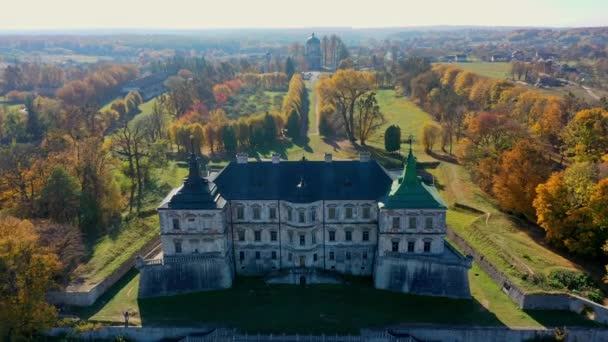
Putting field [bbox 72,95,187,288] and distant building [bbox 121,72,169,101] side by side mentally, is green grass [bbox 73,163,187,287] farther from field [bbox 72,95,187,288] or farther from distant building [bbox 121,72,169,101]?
distant building [bbox 121,72,169,101]

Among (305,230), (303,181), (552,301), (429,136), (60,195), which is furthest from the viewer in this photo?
Result: (429,136)

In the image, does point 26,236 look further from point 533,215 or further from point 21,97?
point 21,97

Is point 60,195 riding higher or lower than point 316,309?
higher

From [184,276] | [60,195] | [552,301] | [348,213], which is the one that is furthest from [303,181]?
[60,195]

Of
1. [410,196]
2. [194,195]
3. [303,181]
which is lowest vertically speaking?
[410,196]

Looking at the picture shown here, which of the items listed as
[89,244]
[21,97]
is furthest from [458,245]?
[21,97]

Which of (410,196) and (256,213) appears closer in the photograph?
(410,196)

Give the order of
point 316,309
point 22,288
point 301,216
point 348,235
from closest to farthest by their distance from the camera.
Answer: point 22,288 < point 316,309 < point 301,216 < point 348,235

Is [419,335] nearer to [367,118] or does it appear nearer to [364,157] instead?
[364,157]
